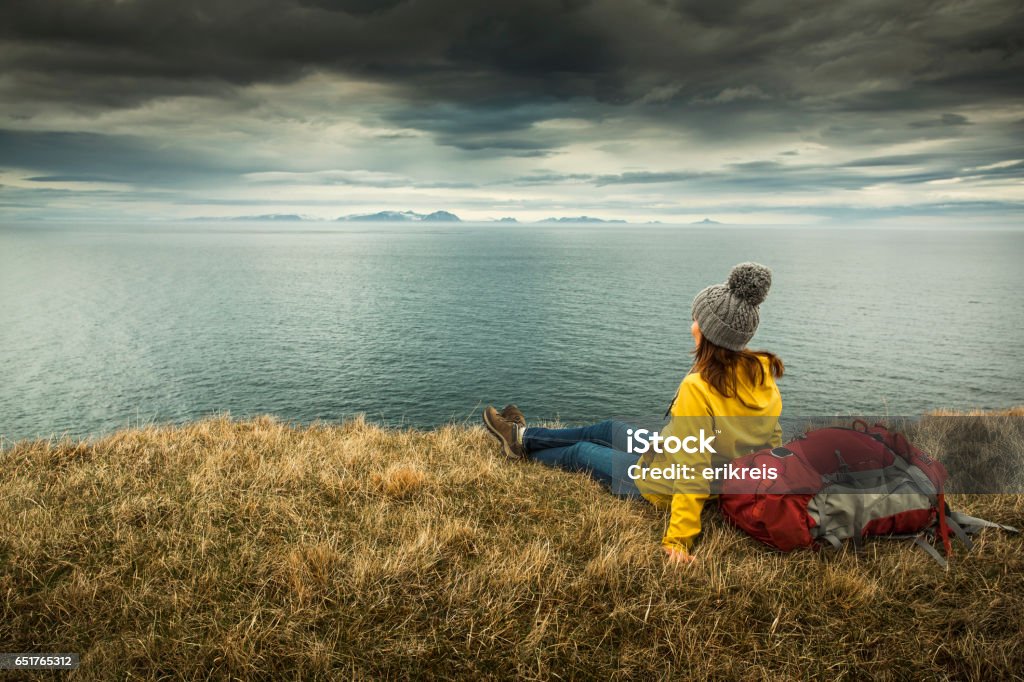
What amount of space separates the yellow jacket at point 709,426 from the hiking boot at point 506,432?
2683 millimetres

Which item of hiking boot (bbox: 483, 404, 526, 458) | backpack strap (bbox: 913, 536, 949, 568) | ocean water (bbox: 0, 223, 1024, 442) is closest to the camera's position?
backpack strap (bbox: 913, 536, 949, 568)

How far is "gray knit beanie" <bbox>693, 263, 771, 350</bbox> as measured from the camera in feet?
16.5

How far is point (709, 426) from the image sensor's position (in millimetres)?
5066

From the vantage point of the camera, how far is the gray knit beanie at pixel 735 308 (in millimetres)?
5027

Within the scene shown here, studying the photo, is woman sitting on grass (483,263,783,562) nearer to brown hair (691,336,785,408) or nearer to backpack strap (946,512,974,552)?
brown hair (691,336,785,408)

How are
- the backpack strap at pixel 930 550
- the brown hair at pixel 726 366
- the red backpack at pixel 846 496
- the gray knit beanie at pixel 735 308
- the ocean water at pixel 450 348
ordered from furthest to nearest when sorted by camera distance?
the ocean water at pixel 450 348, the brown hair at pixel 726 366, the gray knit beanie at pixel 735 308, the red backpack at pixel 846 496, the backpack strap at pixel 930 550

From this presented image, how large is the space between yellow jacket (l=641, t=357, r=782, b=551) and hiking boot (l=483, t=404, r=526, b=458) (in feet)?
8.80

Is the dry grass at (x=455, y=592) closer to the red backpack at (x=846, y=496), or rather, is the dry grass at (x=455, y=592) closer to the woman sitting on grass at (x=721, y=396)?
the red backpack at (x=846, y=496)

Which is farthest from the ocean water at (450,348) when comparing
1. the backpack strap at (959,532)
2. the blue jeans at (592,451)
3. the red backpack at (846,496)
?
the blue jeans at (592,451)

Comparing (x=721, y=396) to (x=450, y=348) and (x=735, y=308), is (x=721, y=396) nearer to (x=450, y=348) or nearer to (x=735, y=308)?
(x=735, y=308)

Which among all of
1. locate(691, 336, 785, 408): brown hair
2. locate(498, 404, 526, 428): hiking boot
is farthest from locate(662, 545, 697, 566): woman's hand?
locate(498, 404, 526, 428): hiking boot

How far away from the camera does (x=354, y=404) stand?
103ft

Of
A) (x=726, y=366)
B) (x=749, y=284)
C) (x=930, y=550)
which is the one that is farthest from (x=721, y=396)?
(x=930, y=550)

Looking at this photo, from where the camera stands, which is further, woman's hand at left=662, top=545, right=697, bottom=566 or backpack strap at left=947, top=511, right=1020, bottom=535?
backpack strap at left=947, top=511, right=1020, bottom=535
